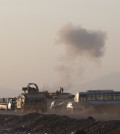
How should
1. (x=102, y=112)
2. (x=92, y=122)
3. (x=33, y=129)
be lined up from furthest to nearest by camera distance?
1. (x=102, y=112)
2. (x=33, y=129)
3. (x=92, y=122)

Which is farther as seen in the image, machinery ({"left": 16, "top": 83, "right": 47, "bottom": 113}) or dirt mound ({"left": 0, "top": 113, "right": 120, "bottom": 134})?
machinery ({"left": 16, "top": 83, "right": 47, "bottom": 113})

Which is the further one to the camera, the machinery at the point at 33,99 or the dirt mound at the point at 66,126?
the machinery at the point at 33,99

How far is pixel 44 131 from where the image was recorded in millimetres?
48906

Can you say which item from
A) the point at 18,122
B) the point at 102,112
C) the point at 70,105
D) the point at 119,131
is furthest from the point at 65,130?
the point at 70,105

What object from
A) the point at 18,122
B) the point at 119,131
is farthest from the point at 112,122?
the point at 18,122

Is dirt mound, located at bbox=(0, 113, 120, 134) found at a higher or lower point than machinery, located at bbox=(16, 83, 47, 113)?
lower

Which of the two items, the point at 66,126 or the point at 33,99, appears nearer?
the point at 66,126

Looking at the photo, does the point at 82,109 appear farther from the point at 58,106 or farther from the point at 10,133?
the point at 10,133

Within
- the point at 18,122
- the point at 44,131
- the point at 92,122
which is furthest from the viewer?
the point at 18,122

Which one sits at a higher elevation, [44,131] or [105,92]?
[105,92]

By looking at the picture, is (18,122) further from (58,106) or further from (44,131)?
(58,106)

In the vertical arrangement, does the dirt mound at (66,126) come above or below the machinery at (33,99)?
below

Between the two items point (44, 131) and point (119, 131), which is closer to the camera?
point (119, 131)

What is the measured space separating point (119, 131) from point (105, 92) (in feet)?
134
